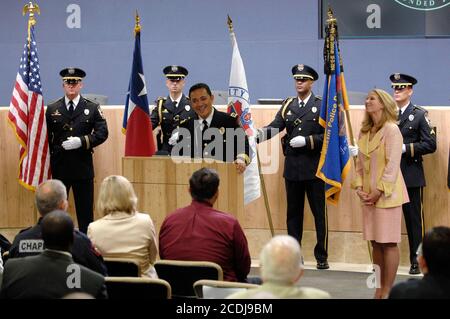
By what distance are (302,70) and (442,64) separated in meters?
Result: 3.59

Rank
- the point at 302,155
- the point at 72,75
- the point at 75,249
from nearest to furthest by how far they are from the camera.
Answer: the point at 75,249 < the point at 302,155 < the point at 72,75

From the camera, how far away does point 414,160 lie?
816 centimetres

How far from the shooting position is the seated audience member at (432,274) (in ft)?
12.9

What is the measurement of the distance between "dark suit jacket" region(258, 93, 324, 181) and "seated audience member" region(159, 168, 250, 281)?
2.95 m

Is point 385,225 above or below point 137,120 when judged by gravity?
below

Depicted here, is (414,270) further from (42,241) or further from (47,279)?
(47,279)

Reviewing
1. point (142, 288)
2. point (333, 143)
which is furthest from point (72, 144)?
point (142, 288)

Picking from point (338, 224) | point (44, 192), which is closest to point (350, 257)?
point (338, 224)

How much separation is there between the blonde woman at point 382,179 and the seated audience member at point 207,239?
5.22 ft

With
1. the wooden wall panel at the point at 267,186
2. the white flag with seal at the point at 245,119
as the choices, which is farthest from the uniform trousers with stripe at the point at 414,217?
the white flag with seal at the point at 245,119

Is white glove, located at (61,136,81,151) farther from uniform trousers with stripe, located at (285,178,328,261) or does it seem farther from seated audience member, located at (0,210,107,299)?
seated audience member, located at (0,210,107,299)

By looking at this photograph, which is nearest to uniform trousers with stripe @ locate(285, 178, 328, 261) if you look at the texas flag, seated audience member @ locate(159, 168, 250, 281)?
the texas flag

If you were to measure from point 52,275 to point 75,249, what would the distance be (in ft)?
2.01

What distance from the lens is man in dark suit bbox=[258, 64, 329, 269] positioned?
846 cm
